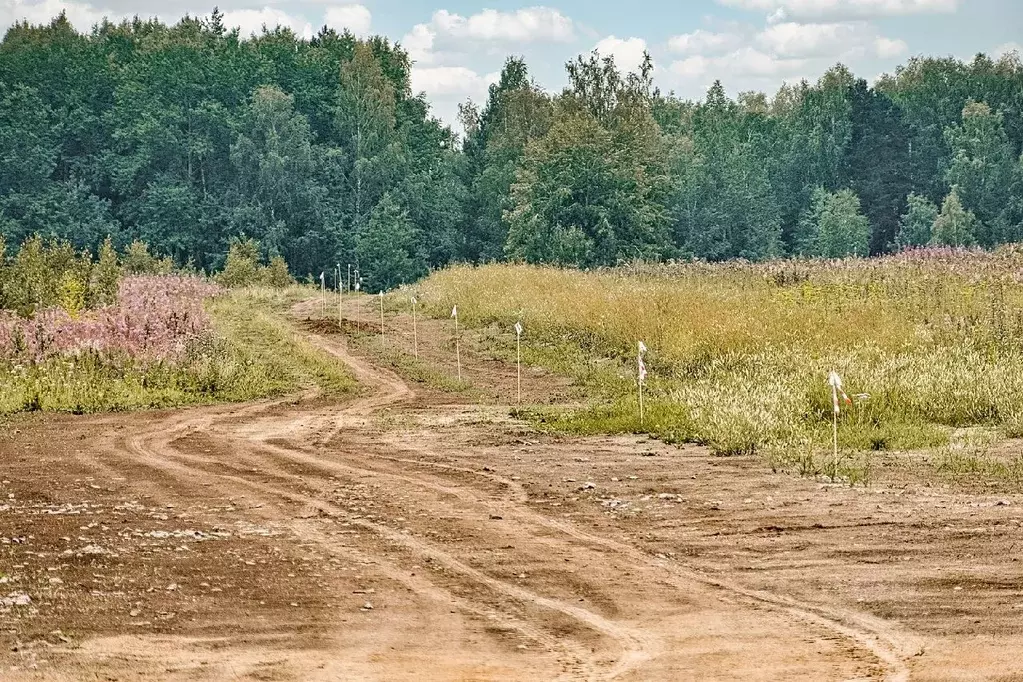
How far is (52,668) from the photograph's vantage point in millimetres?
7945

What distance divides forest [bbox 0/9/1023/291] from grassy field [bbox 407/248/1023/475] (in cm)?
3032

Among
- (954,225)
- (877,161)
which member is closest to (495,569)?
(954,225)

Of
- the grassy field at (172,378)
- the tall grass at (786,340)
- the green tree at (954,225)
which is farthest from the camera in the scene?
the green tree at (954,225)

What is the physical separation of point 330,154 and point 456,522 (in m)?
62.8

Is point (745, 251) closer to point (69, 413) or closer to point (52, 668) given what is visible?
point (69, 413)

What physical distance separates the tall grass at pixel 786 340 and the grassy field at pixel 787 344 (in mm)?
37

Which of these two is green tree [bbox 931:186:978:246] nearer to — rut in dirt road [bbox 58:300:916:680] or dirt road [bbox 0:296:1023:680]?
rut in dirt road [bbox 58:300:916:680]

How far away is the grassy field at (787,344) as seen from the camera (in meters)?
16.7

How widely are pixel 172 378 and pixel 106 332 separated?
2.98 m

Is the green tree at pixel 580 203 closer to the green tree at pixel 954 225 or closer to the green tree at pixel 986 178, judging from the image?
the green tree at pixel 954 225

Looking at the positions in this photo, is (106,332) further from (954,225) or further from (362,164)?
(954,225)

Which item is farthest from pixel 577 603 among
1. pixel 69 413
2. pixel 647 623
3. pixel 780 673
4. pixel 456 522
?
pixel 69 413

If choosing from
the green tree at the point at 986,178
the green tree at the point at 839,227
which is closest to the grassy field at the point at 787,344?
the green tree at the point at 839,227

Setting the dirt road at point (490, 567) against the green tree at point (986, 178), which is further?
the green tree at point (986, 178)
